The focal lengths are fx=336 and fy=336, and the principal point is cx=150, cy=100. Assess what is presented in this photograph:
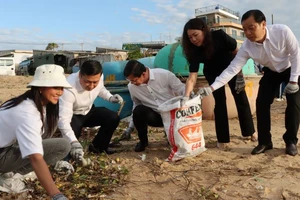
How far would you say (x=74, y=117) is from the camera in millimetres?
3307

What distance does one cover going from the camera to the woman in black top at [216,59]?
10.5 feet

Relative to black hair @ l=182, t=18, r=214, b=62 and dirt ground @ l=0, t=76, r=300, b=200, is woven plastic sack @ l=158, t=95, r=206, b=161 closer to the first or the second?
dirt ground @ l=0, t=76, r=300, b=200

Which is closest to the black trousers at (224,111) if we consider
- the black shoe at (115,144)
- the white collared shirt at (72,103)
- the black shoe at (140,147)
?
the black shoe at (140,147)

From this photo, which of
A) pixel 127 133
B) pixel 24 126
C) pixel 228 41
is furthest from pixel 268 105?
pixel 24 126

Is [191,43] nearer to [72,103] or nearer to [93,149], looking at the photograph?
[72,103]

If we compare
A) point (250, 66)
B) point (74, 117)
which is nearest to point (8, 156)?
point (74, 117)

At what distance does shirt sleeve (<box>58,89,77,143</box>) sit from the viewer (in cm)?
285

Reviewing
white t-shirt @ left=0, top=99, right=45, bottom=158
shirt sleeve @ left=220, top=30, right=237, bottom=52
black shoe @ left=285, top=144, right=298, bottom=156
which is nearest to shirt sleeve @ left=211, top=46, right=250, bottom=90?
shirt sleeve @ left=220, top=30, right=237, bottom=52

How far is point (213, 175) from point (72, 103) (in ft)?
4.72

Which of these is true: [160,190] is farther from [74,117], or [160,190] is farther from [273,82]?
[273,82]

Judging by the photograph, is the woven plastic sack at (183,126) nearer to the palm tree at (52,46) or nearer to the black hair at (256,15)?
the black hair at (256,15)

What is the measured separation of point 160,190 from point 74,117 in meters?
1.24

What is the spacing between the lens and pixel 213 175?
279 cm

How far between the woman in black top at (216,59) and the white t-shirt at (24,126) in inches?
62.5
